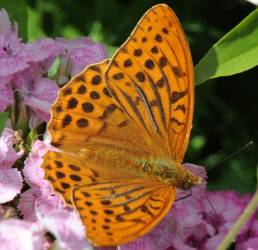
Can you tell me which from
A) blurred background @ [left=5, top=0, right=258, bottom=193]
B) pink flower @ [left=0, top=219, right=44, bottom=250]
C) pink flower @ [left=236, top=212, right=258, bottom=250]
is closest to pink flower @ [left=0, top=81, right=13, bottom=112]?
pink flower @ [left=0, top=219, right=44, bottom=250]

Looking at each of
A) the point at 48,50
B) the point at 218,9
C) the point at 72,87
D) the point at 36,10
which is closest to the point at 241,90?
the point at 218,9

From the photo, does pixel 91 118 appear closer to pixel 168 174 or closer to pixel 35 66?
pixel 168 174

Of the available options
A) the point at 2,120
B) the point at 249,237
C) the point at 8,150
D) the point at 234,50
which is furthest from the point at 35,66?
the point at 249,237

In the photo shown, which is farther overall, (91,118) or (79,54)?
(79,54)

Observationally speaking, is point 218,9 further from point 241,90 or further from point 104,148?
point 104,148

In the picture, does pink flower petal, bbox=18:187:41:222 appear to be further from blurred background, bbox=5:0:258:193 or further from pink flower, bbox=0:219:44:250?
blurred background, bbox=5:0:258:193

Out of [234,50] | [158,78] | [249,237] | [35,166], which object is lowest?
[249,237]
